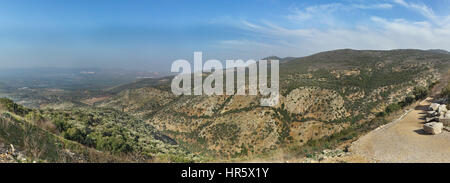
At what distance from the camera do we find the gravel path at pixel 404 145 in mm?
8562

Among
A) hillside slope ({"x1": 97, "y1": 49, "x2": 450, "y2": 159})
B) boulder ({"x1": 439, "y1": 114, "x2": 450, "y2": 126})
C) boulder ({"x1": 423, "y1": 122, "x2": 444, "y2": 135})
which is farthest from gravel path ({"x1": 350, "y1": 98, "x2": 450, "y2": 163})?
hillside slope ({"x1": 97, "y1": 49, "x2": 450, "y2": 159})

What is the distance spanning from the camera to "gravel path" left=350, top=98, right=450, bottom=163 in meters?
8.56

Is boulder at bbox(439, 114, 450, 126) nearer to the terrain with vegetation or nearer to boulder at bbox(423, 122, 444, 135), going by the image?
boulder at bbox(423, 122, 444, 135)

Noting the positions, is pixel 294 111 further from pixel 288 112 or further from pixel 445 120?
pixel 445 120

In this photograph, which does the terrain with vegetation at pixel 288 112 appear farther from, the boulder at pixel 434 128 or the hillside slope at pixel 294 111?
the boulder at pixel 434 128

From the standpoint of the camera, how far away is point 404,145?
9836 millimetres

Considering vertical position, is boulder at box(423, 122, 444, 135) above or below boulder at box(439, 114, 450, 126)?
below

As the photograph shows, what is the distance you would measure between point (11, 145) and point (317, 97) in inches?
1606

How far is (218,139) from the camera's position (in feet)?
111

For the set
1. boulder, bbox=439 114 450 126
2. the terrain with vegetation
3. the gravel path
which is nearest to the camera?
the gravel path

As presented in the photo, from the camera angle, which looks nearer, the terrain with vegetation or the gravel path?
the gravel path

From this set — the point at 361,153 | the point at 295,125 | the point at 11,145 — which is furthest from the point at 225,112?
the point at 11,145
